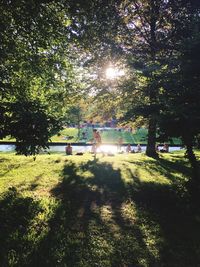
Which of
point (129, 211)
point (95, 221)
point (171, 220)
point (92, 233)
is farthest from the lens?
point (129, 211)

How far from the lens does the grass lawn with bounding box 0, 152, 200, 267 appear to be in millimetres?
5836

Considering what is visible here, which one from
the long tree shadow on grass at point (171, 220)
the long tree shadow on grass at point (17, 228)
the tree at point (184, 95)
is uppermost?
the tree at point (184, 95)

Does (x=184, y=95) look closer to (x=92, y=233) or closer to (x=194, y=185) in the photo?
(x=194, y=185)

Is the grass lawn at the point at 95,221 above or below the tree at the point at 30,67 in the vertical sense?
below

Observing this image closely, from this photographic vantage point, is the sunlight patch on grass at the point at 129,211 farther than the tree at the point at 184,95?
No

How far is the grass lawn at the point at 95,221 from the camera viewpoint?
5.84m

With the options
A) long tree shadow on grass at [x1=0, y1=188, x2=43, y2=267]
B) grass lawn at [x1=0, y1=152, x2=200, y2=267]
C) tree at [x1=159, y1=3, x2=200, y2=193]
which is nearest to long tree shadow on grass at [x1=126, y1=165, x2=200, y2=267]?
grass lawn at [x1=0, y1=152, x2=200, y2=267]

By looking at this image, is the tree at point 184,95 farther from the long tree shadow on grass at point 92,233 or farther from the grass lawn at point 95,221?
the long tree shadow on grass at point 92,233

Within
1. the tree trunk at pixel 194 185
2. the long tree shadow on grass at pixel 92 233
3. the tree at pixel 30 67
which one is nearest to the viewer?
the long tree shadow on grass at pixel 92 233

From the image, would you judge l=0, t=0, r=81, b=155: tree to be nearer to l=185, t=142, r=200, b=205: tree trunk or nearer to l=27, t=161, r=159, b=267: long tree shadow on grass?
l=27, t=161, r=159, b=267: long tree shadow on grass

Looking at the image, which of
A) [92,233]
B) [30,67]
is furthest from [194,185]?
[30,67]

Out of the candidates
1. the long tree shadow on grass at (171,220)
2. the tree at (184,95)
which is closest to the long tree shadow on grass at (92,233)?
the long tree shadow on grass at (171,220)

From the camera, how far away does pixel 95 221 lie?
7.56m

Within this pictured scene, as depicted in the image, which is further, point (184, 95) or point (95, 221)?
point (184, 95)
